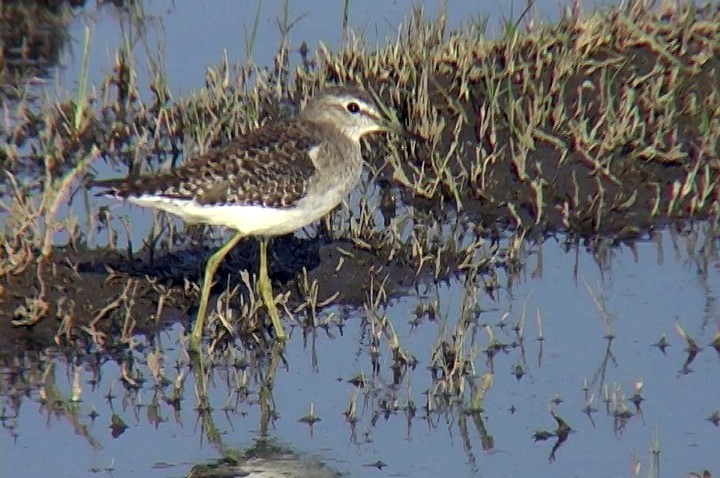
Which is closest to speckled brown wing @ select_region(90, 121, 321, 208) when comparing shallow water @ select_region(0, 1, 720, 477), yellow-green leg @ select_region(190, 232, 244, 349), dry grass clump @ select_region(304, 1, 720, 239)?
yellow-green leg @ select_region(190, 232, 244, 349)

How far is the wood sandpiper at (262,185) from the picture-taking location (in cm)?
783

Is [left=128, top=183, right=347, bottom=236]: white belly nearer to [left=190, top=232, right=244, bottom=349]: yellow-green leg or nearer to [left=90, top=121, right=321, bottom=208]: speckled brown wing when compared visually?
[left=90, top=121, right=321, bottom=208]: speckled brown wing

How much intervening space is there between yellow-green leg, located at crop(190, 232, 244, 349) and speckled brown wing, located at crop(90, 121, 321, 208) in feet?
0.95

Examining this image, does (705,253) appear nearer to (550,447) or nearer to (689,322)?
(689,322)

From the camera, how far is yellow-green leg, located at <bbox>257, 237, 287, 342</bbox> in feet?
27.2

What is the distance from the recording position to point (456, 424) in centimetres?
727

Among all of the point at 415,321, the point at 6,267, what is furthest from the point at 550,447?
the point at 6,267

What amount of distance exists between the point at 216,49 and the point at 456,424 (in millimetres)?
5291

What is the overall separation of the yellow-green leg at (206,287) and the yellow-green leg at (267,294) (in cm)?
21

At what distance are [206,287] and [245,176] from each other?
0.59 m

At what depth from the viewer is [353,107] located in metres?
8.63

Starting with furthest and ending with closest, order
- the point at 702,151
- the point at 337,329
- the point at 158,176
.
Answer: the point at 702,151
the point at 337,329
the point at 158,176

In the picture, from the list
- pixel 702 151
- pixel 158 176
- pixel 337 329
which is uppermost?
pixel 702 151

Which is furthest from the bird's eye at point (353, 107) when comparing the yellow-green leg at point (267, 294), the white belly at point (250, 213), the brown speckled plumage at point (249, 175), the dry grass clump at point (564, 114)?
the dry grass clump at point (564, 114)
